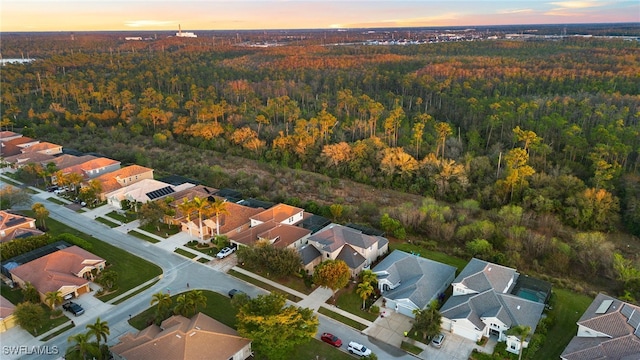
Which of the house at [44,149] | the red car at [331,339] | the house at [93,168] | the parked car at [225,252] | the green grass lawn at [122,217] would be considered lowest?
the red car at [331,339]

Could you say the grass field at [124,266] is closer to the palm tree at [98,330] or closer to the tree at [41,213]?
the tree at [41,213]

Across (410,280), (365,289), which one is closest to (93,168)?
(365,289)

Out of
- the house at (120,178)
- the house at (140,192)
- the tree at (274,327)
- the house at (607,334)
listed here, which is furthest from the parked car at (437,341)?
the house at (120,178)

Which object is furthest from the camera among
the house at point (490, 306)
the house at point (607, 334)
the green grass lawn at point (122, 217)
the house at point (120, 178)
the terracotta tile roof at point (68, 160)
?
the terracotta tile roof at point (68, 160)

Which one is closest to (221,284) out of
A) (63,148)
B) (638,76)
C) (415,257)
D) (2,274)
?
(415,257)

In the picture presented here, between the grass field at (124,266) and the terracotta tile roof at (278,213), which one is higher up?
the terracotta tile roof at (278,213)
